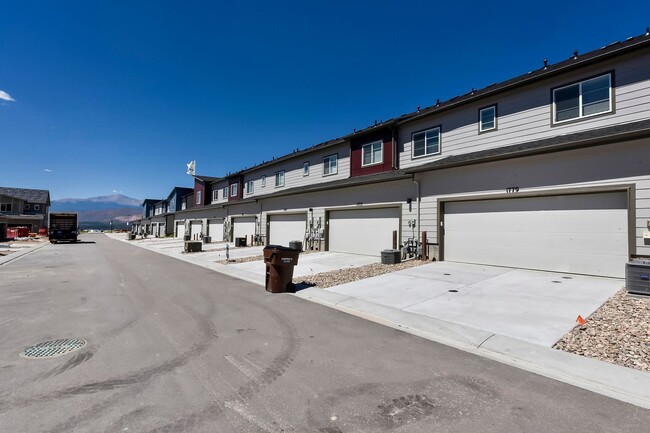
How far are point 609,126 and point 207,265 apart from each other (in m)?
16.8

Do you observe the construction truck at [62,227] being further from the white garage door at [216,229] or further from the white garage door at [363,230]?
the white garage door at [363,230]

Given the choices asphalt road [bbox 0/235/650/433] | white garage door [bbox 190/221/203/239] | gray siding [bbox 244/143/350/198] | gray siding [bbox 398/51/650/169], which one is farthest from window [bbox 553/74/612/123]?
white garage door [bbox 190/221/203/239]

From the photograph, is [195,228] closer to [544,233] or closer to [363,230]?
[363,230]

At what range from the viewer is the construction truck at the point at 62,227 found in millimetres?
33531

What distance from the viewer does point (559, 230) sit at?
34.0ft

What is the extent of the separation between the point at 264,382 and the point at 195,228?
39.7 m

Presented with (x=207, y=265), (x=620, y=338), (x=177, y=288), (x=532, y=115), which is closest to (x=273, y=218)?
(x=207, y=265)

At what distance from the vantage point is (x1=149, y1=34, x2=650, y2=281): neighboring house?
30.7ft

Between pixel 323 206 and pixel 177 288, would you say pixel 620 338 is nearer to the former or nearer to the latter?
pixel 177 288

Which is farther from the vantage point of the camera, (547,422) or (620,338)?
(620,338)

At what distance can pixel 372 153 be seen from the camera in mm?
18234

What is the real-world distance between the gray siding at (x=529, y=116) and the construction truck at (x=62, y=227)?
37.8m

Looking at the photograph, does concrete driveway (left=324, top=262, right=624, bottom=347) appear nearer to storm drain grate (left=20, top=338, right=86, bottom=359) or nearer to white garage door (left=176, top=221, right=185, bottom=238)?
storm drain grate (left=20, top=338, right=86, bottom=359)

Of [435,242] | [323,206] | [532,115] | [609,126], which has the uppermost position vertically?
[532,115]
